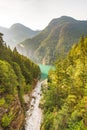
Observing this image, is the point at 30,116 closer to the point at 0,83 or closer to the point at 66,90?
the point at 66,90

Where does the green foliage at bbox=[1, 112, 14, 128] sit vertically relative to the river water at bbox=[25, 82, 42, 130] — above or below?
above

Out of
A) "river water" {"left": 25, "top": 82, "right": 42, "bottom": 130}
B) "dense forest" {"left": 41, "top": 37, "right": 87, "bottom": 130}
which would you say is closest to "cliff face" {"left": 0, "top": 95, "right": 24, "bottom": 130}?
"dense forest" {"left": 41, "top": 37, "right": 87, "bottom": 130}

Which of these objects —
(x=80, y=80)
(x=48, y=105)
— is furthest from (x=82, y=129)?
(x=48, y=105)

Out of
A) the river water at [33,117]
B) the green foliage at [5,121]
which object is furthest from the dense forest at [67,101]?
the green foliage at [5,121]

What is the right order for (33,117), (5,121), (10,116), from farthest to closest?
(33,117), (10,116), (5,121)

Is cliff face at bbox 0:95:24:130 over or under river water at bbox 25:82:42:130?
over

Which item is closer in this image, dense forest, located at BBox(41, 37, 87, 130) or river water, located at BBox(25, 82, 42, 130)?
dense forest, located at BBox(41, 37, 87, 130)

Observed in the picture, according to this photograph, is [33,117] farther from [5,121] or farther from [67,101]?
[5,121]

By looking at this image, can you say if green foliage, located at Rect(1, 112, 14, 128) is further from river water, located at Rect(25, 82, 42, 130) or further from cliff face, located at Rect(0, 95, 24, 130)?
river water, located at Rect(25, 82, 42, 130)

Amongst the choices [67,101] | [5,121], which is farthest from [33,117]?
[5,121]

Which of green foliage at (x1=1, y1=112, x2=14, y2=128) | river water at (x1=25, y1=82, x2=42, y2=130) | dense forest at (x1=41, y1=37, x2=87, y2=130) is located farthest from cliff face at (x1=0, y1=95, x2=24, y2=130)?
river water at (x1=25, y1=82, x2=42, y2=130)

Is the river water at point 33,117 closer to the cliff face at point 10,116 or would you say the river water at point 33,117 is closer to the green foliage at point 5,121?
the cliff face at point 10,116
